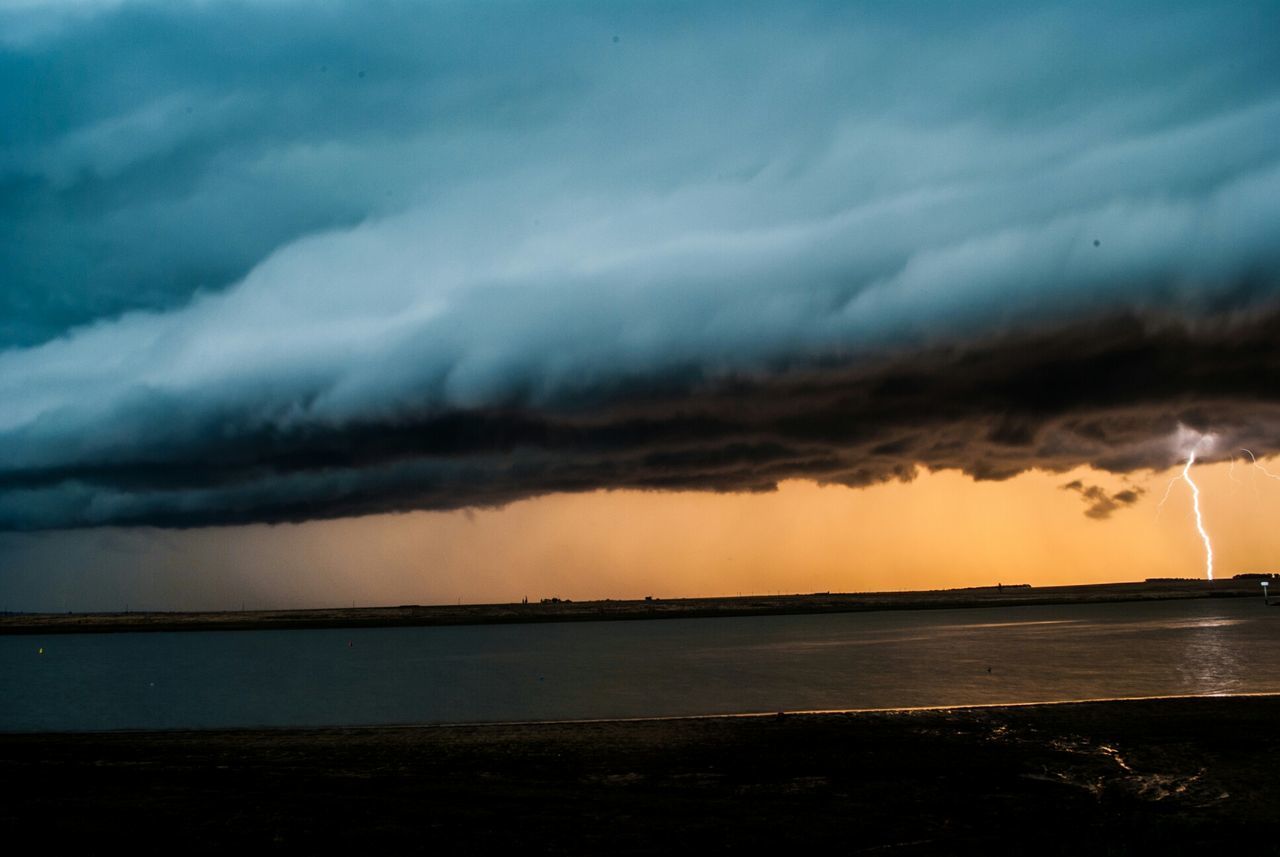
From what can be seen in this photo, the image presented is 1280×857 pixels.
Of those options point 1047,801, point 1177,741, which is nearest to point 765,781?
point 1047,801

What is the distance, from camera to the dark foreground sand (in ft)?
70.1

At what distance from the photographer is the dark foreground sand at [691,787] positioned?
2136cm

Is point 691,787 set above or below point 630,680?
above

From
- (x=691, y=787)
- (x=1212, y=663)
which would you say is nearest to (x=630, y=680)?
(x=1212, y=663)

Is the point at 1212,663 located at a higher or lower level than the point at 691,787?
lower

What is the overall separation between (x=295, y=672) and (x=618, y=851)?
303ft

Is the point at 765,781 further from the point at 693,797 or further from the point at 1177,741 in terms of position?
the point at 1177,741

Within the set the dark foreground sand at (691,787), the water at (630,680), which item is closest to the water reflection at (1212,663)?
the water at (630,680)

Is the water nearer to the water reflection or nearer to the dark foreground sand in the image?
the water reflection

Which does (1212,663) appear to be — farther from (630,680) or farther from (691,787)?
(691,787)

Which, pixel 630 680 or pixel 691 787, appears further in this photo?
pixel 630 680

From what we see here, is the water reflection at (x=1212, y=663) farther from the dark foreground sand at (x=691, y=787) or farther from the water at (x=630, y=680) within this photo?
the dark foreground sand at (x=691, y=787)

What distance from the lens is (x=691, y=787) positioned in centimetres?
2691

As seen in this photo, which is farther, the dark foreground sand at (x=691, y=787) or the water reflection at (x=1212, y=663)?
the water reflection at (x=1212, y=663)
